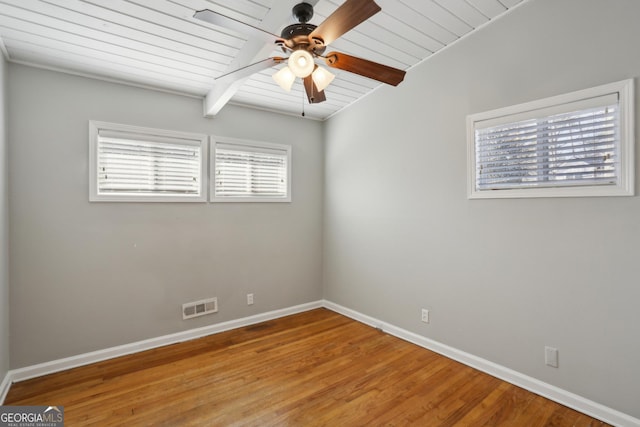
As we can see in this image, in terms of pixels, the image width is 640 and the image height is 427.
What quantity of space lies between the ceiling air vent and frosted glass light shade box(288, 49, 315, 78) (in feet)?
8.76

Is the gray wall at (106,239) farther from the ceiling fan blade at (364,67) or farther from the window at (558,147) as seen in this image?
the window at (558,147)

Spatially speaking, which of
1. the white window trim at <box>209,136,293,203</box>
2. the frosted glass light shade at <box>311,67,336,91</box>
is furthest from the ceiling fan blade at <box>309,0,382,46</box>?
the white window trim at <box>209,136,293,203</box>

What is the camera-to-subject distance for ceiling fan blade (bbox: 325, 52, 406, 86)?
1.80 meters

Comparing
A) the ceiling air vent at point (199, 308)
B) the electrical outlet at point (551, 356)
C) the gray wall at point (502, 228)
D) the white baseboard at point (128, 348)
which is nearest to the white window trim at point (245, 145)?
the gray wall at point (502, 228)

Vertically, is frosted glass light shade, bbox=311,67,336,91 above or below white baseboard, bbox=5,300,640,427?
above

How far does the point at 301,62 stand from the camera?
1.68 metres

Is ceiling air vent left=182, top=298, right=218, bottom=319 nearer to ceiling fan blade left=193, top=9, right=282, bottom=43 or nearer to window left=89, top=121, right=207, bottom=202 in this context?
window left=89, top=121, right=207, bottom=202

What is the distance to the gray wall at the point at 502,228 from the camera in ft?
6.49

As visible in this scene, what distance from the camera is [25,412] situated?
82.4 inches

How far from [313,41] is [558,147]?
1856 millimetres

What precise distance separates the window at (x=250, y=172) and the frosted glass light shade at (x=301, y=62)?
204 centimetres

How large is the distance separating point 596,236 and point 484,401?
4.45 feet

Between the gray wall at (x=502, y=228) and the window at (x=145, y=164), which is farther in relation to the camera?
the window at (x=145, y=164)

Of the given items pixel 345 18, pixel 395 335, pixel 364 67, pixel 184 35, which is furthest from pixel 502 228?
pixel 184 35
